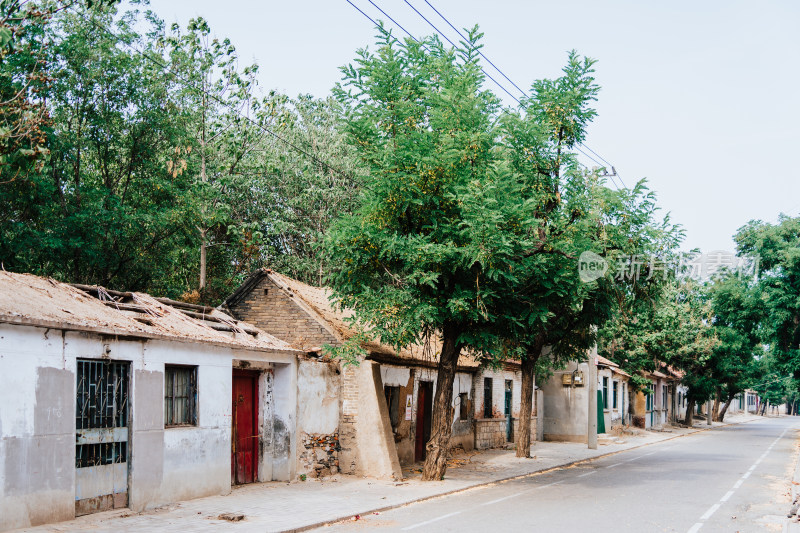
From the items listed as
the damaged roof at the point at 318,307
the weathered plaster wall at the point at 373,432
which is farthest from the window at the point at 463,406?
the weathered plaster wall at the point at 373,432

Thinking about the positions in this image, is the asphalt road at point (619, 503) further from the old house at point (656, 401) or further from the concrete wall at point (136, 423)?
the old house at point (656, 401)

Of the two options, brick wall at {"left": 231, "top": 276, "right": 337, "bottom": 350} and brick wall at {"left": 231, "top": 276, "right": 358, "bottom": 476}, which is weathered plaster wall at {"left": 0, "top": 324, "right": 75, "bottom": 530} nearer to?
brick wall at {"left": 231, "top": 276, "right": 358, "bottom": 476}

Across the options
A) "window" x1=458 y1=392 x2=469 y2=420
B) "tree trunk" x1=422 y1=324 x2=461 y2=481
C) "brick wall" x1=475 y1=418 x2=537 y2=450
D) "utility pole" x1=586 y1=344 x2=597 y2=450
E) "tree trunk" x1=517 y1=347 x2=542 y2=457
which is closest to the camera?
"tree trunk" x1=422 y1=324 x2=461 y2=481

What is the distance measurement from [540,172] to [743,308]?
91.0ft

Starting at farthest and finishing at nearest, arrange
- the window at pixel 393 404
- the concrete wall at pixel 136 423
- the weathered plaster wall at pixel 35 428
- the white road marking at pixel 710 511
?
the window at pixel 393 404 → the white road marking at pixel 710 511 → the concrete wall at pixel 136 423 → the weathered plaster wall at pixel 35 428

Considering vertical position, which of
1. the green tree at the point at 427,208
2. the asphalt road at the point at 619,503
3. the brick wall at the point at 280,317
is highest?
the green tree at the point at 427,208

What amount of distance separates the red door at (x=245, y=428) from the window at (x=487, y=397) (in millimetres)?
13303

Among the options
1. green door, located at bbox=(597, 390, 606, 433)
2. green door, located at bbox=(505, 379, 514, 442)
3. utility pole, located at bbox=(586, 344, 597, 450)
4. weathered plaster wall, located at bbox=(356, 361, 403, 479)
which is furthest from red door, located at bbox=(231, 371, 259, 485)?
green door, located at bbox=(597, 390, 606, 433)

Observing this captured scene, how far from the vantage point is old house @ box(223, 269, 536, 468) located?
1767 cm

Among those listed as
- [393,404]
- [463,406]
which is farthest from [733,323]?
[393,404]

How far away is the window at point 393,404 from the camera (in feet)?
67.1

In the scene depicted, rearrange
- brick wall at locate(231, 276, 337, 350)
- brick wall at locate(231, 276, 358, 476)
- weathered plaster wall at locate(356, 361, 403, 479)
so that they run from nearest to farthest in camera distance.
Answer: brick wall at locate(231, 276, 358, 476) < weathered plaster wall at locate(356, 361, 403, 479) < brick wall at locate(231, 276, 337, 350)

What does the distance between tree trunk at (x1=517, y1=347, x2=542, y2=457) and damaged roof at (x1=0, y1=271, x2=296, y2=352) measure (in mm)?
10877

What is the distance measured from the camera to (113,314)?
519 inches
